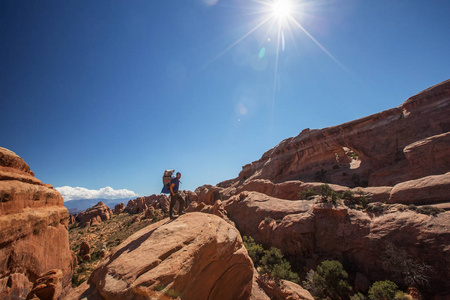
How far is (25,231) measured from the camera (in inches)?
239

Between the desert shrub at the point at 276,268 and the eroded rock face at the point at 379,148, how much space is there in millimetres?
22785

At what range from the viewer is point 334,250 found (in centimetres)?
1371

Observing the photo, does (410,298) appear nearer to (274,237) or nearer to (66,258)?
(274,237)

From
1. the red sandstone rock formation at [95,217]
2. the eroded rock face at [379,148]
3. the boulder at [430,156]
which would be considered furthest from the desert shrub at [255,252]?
the red sandstone rock formation at [95,217]

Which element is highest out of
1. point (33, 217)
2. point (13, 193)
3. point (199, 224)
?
point (13, 193)

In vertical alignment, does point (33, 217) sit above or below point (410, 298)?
above

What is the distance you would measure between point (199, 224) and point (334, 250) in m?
13.8

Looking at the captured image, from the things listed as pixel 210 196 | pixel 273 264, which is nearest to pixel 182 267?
pixel 273 264

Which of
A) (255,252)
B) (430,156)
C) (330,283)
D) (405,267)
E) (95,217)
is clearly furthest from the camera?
(95,217)

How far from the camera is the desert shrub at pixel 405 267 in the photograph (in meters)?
9.68

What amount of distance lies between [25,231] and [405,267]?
1955 centimetres

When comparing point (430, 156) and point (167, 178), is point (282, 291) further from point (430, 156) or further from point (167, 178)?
point (430, 156)

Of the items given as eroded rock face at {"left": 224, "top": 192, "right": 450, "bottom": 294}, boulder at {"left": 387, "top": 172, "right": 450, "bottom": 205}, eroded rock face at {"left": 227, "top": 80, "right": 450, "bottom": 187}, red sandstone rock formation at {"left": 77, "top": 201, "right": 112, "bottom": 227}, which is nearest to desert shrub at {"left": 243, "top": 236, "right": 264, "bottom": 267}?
eroded rock face at {"left": 224, "top": 192, "right": 450, "bottom": 294}

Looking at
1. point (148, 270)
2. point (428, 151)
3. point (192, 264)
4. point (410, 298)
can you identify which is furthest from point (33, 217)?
point (428, 151)
